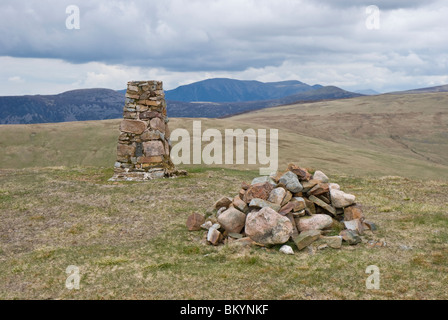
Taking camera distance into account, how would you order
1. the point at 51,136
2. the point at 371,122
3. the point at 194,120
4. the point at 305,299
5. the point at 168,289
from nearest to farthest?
the point at 305,299 < the point at 168,289 < the point at 51,136 < the point at 194,120 < the point at 371,122

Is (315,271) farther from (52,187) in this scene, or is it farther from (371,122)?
(371,122)

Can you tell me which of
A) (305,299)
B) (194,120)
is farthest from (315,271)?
(194,120)

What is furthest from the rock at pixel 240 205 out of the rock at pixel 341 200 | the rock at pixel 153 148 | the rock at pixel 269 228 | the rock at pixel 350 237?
the rock at pixel 153 148

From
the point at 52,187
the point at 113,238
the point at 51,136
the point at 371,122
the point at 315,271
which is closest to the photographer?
the point at 315,271

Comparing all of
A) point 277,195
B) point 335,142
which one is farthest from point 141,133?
point 335,142

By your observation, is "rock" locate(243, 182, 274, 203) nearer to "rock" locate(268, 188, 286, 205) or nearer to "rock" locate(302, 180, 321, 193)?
"rock" locate(268, 188, 286, 205)

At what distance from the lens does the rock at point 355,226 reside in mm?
14402

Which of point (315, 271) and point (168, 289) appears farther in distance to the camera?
point (315, 271)

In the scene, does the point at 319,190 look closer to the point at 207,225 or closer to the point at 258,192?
the point at 258,192

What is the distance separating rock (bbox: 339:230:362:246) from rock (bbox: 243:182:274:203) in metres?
3.12

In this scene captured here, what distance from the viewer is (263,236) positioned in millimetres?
13195
